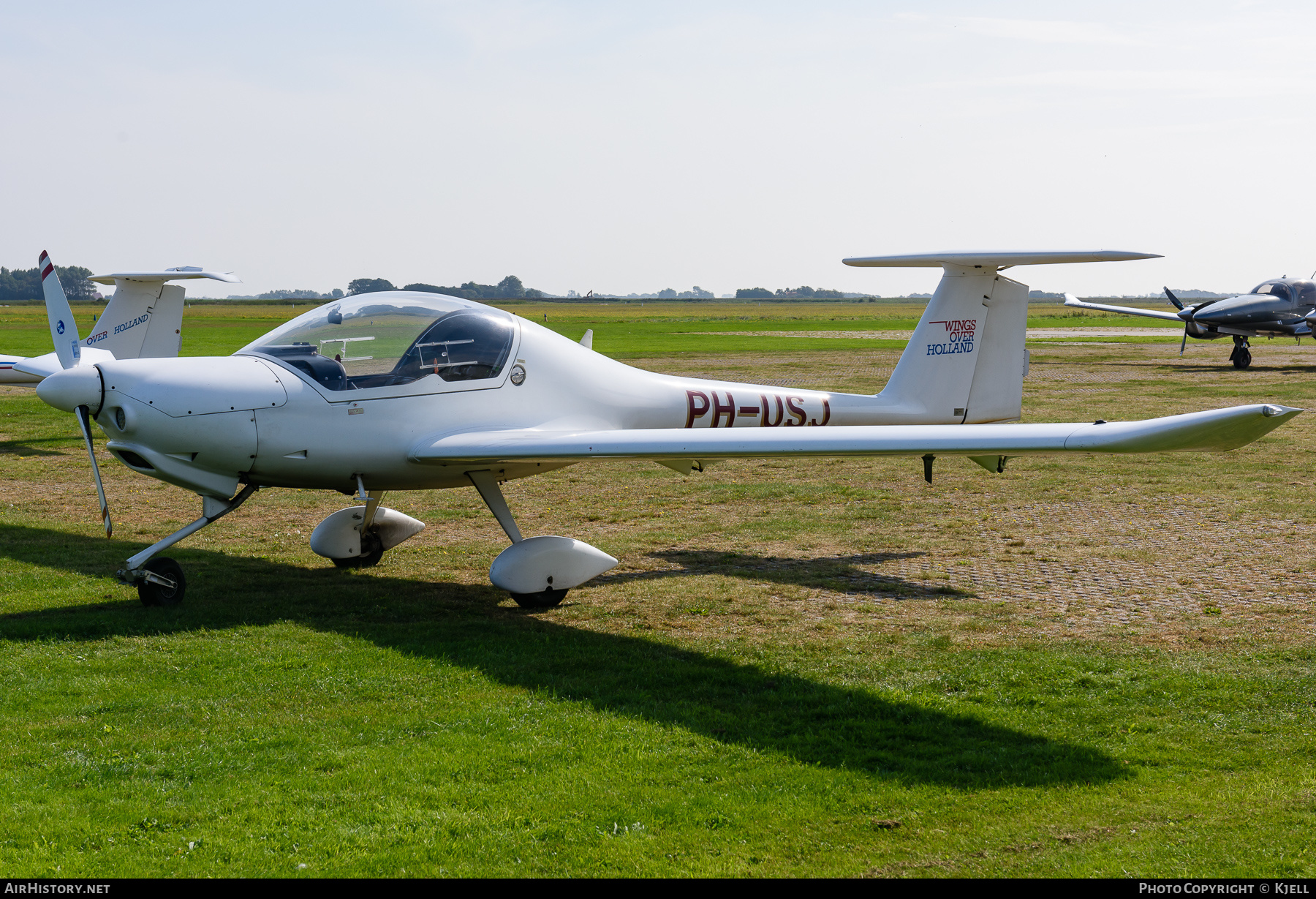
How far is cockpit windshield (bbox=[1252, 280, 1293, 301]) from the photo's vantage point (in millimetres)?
39250

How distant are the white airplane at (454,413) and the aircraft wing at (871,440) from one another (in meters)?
0.02

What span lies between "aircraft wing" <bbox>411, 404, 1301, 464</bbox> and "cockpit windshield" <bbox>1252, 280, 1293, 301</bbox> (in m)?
37.6

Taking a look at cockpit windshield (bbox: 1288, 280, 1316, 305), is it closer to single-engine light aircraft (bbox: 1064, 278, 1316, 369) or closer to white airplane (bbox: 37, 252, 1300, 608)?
single-engine light aircraft (bbox: 1064, 278, 1316, 369)

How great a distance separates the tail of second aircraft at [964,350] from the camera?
10172 millimetres

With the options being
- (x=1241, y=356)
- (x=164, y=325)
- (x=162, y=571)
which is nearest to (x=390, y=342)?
(x=162, y=571)

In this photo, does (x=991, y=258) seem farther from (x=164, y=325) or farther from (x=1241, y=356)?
(x=1241, y=356)

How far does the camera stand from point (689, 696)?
6641 millimetres

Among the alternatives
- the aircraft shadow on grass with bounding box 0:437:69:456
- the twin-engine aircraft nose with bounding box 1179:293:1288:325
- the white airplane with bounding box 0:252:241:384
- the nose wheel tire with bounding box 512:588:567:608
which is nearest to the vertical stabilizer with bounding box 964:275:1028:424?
the nose wheel tire with bounding box 512:588:567:608

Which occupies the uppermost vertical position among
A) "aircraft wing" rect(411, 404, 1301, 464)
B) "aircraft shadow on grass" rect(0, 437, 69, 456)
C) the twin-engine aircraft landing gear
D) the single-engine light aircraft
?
the single-engine light aircraft

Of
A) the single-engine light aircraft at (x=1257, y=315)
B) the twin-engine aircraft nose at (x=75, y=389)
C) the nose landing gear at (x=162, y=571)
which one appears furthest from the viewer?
the single-engine light aircraft at (x=1257, y=315)

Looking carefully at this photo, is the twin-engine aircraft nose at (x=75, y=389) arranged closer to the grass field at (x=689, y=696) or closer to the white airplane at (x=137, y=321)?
the grass field at (x=689, y=696)

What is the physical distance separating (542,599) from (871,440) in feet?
10.1

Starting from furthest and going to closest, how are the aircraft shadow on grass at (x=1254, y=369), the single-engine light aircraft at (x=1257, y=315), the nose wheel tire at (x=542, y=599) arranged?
1. the single-engine light aircraft at (x=1257, y=315)
2. the aircraft shadow on grass at (x=1254, y=369)
3. the nose wheel tire at (x=542, y=599)

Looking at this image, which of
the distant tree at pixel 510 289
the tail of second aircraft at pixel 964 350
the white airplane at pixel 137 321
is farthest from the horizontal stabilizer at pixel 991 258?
the distant tree at pixel 510 289
